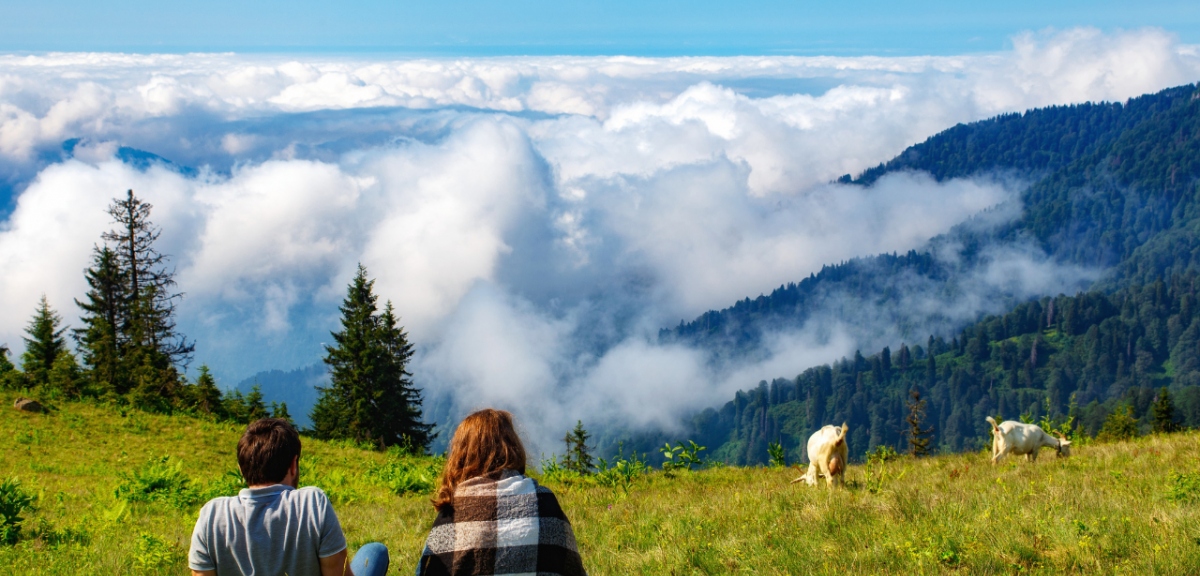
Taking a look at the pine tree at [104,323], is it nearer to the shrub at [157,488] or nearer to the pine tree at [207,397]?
the pine tree at [207,397]

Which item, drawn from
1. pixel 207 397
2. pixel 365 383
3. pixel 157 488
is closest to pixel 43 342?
pixel 207 397

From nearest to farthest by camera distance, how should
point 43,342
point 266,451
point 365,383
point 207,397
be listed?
point 266,451 < point 207,397 < point 43,342 < point 365,383

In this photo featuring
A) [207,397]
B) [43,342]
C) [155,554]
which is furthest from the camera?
[43,342]

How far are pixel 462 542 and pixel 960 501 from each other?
6.41 meters

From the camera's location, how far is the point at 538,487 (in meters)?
4.36

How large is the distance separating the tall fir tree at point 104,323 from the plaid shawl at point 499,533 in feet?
96.9

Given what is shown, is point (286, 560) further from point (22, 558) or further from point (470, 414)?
point (22, 558)

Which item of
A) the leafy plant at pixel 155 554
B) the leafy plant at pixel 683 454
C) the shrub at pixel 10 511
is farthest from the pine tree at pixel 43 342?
the leafy plant at pixel 683 454

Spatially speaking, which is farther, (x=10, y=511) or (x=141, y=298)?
(x=141, y=298)

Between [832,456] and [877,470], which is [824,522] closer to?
[832,456]

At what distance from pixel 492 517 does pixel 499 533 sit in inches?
4.1

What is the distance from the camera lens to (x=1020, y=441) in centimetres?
1290

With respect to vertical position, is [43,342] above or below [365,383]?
above

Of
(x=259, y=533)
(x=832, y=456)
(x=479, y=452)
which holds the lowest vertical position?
(x=832, y=456)
